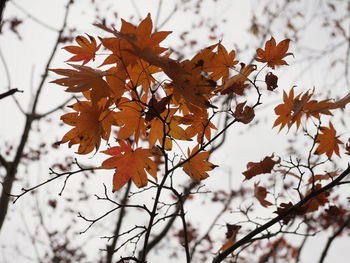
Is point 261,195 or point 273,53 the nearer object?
point 273,53

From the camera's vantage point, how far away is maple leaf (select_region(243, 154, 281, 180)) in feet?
3.73

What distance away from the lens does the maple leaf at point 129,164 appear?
0.91m

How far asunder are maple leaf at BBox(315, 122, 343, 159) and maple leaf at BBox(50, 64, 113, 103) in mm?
860

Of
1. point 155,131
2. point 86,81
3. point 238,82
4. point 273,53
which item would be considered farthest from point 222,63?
point 86,81

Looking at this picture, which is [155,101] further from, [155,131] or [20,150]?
[20,150]

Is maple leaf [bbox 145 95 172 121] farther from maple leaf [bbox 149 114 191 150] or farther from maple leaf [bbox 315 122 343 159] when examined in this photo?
maple leaf [bbox 315 122 343 159]

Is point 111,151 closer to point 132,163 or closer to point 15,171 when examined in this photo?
point 132,163

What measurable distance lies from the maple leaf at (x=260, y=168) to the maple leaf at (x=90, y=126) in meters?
0.58

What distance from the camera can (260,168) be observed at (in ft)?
3.75

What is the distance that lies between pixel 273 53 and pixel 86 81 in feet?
2.08

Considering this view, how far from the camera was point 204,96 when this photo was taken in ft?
2.37

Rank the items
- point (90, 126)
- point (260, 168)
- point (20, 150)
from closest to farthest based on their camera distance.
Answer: point (90, 126) → point (260, 168) → point (20, 150)

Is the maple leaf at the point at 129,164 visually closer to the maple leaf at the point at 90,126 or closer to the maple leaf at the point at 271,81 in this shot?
the maple leaf at the point at 90,126

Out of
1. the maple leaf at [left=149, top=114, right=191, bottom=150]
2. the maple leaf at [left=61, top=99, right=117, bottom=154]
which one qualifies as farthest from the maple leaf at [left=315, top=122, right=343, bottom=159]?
the maple leaf at [left=61, top=99, right=117, bottom=154]
